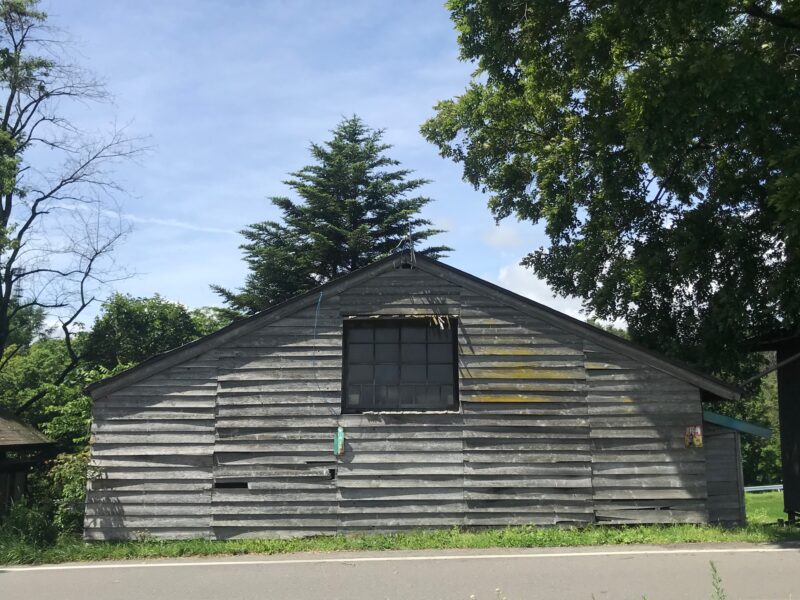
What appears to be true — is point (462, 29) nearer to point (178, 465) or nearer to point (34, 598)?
point (178, 465)

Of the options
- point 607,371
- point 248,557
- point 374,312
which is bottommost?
point 248,557

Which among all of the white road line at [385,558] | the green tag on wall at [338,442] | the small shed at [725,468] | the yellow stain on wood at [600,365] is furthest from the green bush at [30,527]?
the small shed at [725,468]

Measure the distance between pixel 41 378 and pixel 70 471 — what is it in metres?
17.3

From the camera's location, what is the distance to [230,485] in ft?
39.1

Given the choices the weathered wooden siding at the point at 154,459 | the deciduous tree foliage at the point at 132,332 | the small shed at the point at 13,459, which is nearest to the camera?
the weathered wooden siding at the point at 154,459

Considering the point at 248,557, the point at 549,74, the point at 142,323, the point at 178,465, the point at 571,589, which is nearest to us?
the point at 571,589

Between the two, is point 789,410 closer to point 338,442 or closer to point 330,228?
point 338,442

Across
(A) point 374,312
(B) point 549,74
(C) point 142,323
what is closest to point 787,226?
(B) point 549,74

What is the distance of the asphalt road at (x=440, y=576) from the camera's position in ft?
26.2

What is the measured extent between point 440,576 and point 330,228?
26.6 m

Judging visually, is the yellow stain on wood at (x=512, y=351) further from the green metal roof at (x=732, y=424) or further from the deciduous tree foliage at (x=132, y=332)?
the deciduous tree foliage at (x=132, y=332)

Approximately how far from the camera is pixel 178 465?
11930 mm

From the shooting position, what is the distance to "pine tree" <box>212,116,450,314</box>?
34.0 meters

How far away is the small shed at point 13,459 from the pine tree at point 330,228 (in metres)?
18.1
